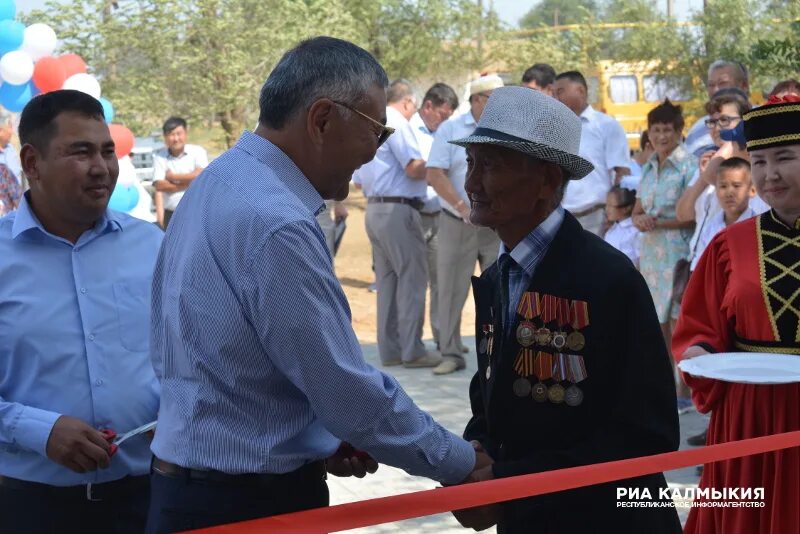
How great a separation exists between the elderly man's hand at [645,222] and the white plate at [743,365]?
4.31 m

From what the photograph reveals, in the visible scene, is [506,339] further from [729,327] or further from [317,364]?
[729,327]

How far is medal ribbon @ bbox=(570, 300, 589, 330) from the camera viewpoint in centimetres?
288

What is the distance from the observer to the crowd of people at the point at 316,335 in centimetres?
254

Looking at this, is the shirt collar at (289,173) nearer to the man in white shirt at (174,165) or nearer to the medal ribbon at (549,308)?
the medal ribbon at (549,308)

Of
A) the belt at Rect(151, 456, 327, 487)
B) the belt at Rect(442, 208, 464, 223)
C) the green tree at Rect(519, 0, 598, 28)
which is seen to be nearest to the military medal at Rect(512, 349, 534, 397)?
the belt at Rect(151, 456, 327, 487)

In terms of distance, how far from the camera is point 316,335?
8.13 feet

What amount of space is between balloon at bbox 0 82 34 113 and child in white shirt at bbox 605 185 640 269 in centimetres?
556

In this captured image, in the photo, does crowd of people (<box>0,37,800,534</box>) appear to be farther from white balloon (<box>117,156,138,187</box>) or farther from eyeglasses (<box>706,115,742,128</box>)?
white balloon (<box>117,156,138,187</box>)

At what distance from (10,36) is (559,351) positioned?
28.8 feet

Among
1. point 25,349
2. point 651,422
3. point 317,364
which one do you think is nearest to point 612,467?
point 651,422

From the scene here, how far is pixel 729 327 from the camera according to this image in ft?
13.8

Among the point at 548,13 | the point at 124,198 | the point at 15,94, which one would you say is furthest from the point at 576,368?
the point at 548,13

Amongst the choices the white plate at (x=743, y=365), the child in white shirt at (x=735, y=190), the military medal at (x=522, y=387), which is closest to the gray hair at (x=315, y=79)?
the military medal at (x=522, y=387)

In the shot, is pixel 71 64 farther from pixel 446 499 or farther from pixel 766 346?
pixel 446 499
